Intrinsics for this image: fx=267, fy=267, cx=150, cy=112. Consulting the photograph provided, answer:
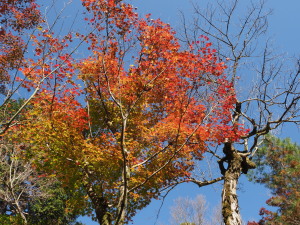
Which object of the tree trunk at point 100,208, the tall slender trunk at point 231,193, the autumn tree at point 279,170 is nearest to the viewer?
the tall slender trunk at point 231,193

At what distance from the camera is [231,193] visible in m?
9.20

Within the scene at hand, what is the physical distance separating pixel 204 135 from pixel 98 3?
245 inches

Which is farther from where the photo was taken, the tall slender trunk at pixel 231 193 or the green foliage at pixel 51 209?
the green foliage at pixel 51 209

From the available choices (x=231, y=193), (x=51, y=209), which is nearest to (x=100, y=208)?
(x=231, y=193)

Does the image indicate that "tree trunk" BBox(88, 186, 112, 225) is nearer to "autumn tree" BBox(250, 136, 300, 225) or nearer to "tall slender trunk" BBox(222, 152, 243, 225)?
"tall slender trunk" BBox(222, 152, 243, 225)

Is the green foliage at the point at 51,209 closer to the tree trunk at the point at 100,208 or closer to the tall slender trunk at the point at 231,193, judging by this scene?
the tree trunk at the point at 100,208

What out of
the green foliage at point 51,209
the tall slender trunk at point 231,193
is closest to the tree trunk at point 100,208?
the tall slender trunk at point 231,193

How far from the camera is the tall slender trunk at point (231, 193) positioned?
8620 millimetres

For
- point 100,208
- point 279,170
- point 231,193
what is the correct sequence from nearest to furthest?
point 231,193
point 100,208
point 279,170

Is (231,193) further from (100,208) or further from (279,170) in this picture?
(279,170)

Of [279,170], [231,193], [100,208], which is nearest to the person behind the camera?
[231,193]

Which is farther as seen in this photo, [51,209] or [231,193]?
[51,209]

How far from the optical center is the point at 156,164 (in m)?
11.3

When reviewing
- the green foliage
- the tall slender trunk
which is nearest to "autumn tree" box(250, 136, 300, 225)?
the tall slender trunk
